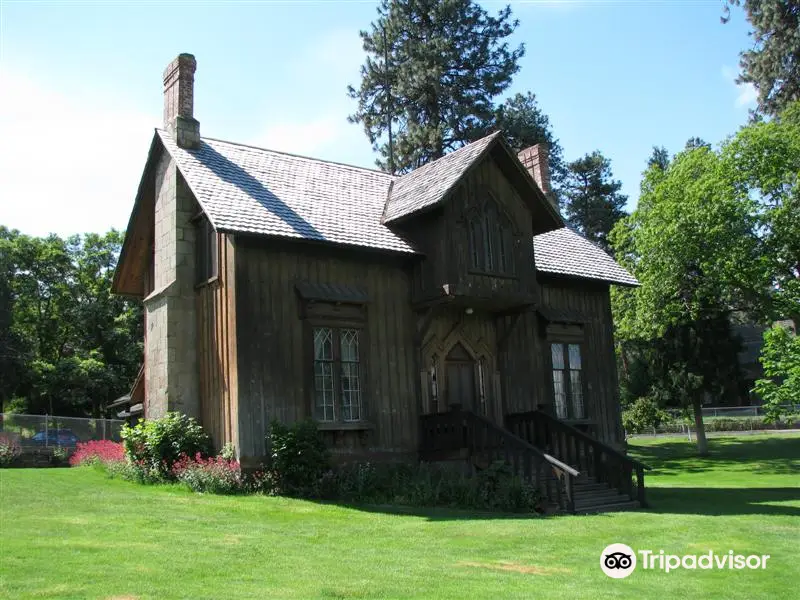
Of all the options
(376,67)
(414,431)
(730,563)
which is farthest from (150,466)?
(376,67)

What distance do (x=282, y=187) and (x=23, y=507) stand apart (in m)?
9.92

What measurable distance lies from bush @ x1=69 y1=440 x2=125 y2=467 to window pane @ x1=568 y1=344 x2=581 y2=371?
12744 millimetres

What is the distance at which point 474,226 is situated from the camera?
66.4 ft

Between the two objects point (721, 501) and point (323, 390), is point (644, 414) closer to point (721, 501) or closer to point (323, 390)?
point (721, 501)

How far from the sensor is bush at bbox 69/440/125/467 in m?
21.1

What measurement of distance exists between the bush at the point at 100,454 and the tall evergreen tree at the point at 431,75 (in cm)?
2345

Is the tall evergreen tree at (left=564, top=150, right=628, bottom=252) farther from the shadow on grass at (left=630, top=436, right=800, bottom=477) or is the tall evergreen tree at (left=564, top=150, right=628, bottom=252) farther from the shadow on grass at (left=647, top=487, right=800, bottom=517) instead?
the shadow on grass at (left=647, top=487, right=800, bottom=517)

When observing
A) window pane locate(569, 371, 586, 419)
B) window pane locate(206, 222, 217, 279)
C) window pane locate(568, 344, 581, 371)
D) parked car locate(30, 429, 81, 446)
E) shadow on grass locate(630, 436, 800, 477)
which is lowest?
shadow on grass locate(630, 436, 800, 477)

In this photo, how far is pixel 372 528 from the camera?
12.9 m

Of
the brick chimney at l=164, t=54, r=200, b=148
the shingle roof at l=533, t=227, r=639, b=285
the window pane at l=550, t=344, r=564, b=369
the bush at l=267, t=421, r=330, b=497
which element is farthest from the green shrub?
the brick chimney at l=164, t=54, r=200, b=148

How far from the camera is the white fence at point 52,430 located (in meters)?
32.1

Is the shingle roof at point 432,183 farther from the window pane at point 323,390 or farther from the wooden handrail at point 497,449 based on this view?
the wooden handrail at point 497,449

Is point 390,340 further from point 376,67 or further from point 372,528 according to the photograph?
point 376,67

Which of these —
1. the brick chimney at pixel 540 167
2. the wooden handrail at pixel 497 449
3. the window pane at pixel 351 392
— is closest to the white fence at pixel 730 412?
the brick chimney at pixel 540 167
